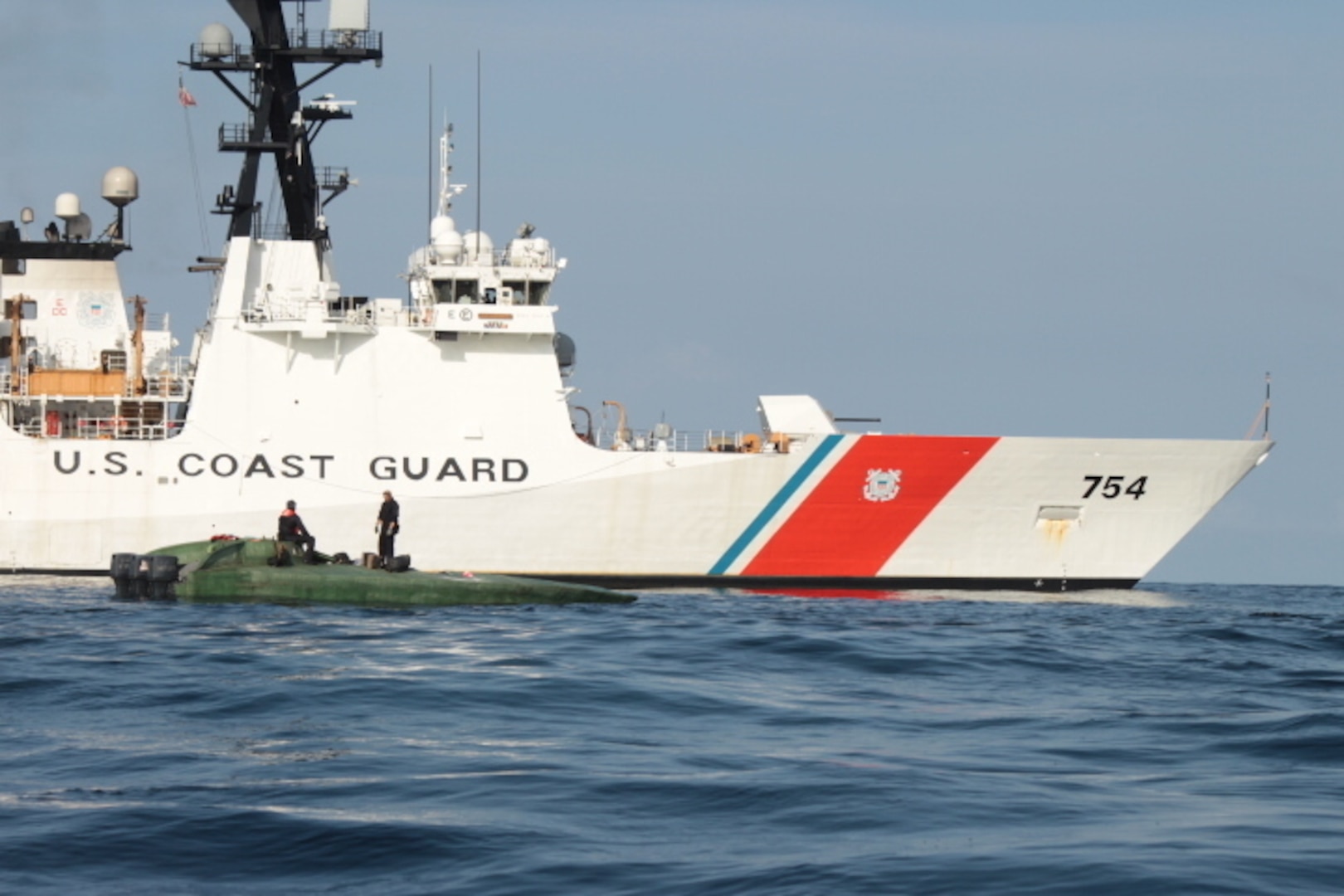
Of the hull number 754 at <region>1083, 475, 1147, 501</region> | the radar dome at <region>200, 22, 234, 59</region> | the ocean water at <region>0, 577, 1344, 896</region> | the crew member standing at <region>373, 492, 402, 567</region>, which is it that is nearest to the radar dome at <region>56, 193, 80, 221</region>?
the radar dome at <region>200, 22, 234, 59</region>

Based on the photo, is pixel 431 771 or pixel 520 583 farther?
pixel 520 583

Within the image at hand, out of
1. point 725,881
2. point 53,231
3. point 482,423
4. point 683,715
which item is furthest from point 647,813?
point 53,231

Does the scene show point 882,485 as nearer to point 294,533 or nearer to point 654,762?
point 294,533

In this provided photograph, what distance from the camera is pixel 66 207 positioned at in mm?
34250

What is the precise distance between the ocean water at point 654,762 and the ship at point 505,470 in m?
11.6

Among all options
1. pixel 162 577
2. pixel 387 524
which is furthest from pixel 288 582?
pixel 387 524

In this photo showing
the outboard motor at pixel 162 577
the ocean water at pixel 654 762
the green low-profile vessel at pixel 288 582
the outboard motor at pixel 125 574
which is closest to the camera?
the ocean water at pixel 654 762

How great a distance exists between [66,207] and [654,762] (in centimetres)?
2730

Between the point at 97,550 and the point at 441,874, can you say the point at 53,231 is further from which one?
the point at 441,874

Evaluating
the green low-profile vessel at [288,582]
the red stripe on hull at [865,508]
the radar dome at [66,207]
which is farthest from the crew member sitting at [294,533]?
the radar dome at [66,207]

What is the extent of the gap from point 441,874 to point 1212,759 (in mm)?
5436

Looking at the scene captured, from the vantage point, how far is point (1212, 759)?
1097 centimetres

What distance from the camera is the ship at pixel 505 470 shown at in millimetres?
30672

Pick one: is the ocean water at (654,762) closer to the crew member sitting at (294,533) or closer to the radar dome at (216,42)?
the crew member sitting at (294,533)
